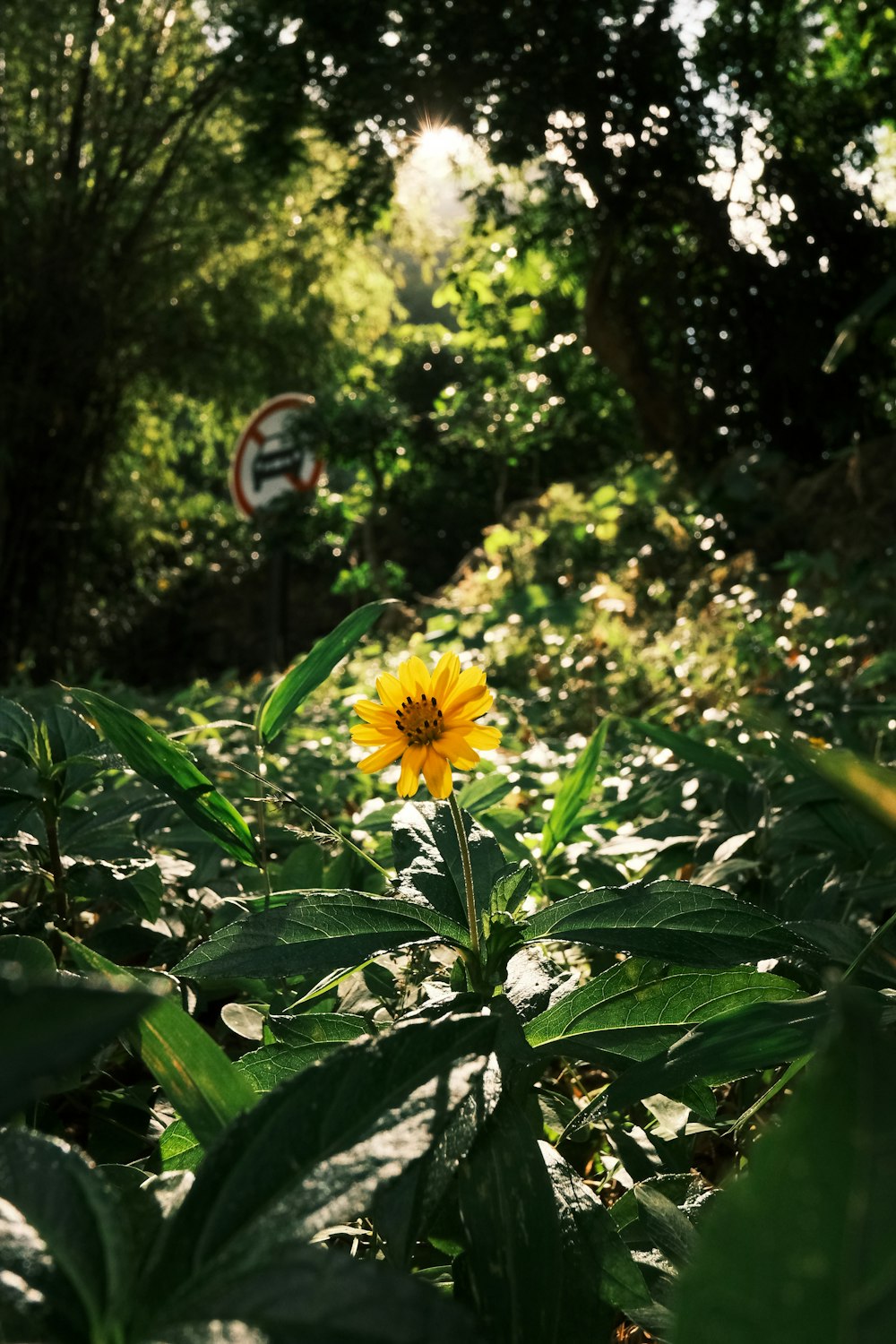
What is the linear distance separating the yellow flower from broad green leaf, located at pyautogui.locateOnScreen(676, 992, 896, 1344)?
522mm

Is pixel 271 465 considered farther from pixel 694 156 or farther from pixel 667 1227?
pixel 667 1227

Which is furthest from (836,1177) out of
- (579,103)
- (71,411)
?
(71,411)

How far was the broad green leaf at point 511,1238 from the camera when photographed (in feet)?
1.47

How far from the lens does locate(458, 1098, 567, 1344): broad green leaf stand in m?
0.45

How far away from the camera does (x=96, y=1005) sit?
10.6 inches

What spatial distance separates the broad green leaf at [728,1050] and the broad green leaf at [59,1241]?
0.88 ft

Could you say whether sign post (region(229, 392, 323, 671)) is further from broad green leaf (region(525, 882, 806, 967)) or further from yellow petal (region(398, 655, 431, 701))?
broad green leaf (region(525, 882, 806, 967))

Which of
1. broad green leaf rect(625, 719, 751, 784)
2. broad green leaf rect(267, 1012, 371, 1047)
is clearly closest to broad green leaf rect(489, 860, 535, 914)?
broad green leaf rect(267, 1012, 371, 1047)

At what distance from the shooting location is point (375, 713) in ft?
2.67

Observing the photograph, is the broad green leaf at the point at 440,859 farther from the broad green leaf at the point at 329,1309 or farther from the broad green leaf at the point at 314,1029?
the broad green leaf at the point at 329,1309

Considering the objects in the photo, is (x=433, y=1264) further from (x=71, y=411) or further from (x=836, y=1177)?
(x=71, y=411)

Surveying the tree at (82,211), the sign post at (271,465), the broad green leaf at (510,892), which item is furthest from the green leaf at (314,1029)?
the tree at (82,211)

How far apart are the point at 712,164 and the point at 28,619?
4227 millimetres

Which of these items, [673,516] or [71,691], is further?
[673,516]
